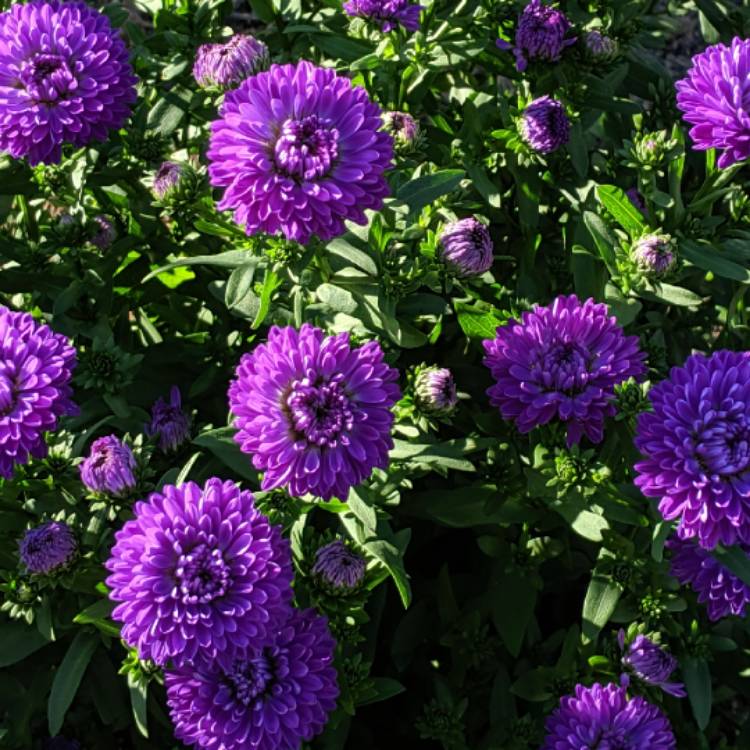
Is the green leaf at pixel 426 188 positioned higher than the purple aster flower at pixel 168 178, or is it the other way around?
the green leaf at pixel 426 188

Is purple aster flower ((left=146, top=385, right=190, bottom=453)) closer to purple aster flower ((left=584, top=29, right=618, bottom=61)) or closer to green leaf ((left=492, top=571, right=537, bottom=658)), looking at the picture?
green leaf ((left=492, top=571, right=537, bottom=658))

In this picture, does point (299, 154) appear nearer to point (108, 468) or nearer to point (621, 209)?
point (108, 468)

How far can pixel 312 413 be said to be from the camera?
8.19 ft

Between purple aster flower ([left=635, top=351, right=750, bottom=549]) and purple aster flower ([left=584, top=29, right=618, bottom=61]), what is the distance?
1.46 meters

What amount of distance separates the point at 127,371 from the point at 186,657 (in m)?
1.23

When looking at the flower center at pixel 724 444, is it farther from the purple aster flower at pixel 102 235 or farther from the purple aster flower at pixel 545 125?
the purple aster flower at pixel 102 235

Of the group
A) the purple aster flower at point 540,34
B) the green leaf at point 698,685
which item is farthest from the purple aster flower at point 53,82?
the green leaf at point 698,685

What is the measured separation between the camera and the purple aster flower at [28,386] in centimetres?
268

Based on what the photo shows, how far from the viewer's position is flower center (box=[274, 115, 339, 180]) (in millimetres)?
2615

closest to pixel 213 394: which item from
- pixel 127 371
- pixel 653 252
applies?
pixel 127 371

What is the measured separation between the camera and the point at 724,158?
3008mm

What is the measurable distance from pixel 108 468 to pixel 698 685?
2.06m

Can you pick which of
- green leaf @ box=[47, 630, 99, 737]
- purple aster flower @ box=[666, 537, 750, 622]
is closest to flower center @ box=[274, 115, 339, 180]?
green leaf @ box=[47, 630, 99, 737]

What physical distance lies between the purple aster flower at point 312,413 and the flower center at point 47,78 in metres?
1.24
